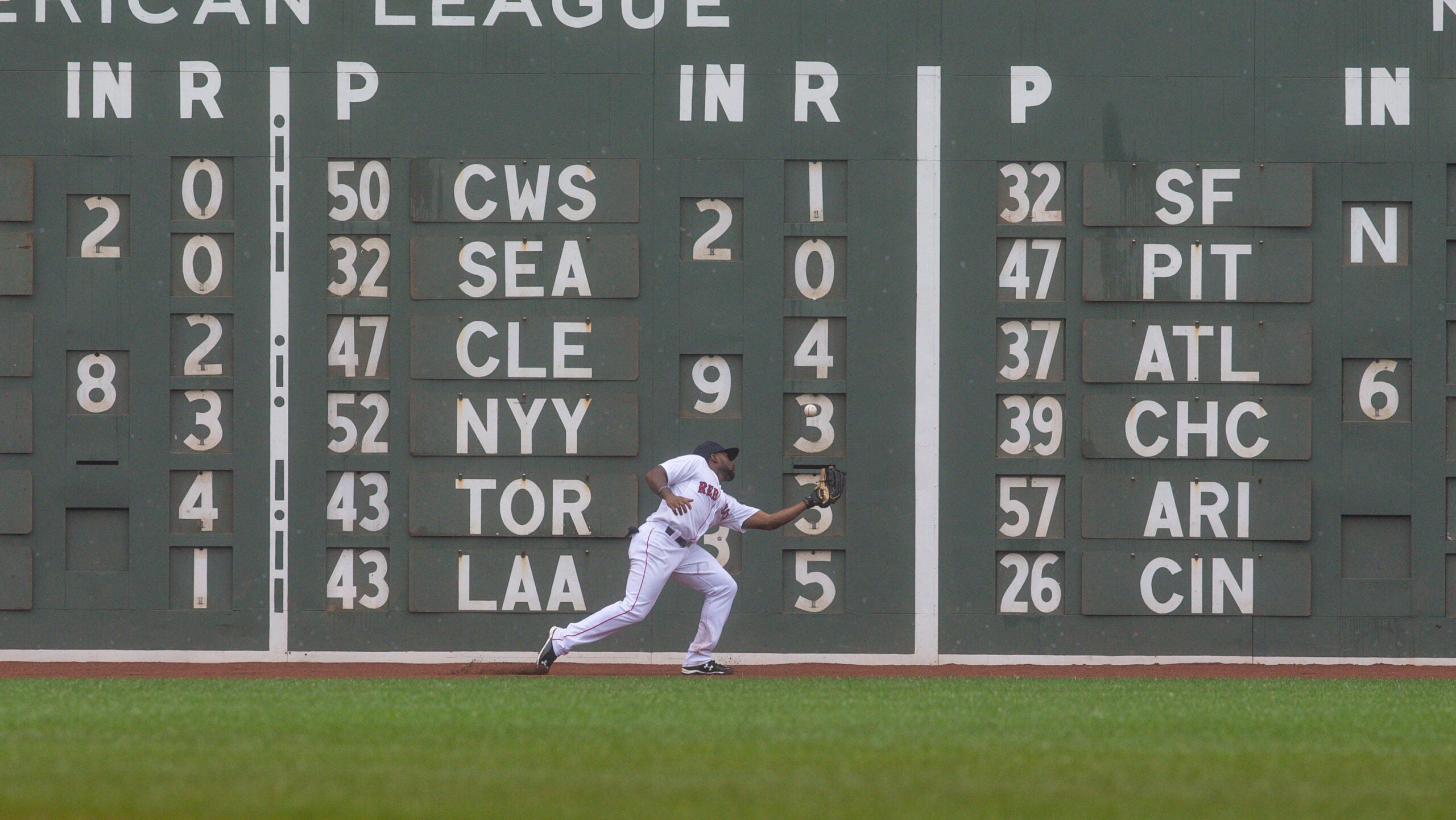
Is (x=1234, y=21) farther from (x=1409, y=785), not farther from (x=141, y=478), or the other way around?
(x=141, y=478)

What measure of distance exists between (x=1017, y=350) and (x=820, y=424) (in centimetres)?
133

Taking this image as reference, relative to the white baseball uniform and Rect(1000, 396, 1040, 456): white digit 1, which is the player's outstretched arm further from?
Rect(1000, 396, 1040, 456): white digit 1

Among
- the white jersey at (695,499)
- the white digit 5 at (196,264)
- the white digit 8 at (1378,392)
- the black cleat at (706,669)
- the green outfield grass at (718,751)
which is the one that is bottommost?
the black cleat at (706,669)

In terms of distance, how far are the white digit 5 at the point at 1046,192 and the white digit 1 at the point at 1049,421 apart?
3.75ft

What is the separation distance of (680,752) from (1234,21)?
6.78m

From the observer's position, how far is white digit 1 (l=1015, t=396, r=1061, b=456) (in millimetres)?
10406

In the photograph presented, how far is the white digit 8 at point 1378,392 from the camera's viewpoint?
10391mm

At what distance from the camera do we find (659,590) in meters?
9.80

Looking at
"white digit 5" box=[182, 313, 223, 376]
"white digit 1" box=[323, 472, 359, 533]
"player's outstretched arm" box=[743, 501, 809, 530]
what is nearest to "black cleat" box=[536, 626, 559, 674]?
A: "player's outstretched arm" box=[743, 501, 809, 530]

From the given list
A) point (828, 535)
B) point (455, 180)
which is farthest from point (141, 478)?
point (828, 535)

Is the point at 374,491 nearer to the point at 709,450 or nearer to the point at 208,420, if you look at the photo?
the point at 208,420

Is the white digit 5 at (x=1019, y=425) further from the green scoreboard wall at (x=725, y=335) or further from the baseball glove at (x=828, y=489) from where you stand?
the baseball glove at (x=828, y=489)

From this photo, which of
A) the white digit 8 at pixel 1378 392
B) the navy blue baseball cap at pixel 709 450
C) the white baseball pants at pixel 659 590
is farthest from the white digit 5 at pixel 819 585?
the white digit 8 at pixel 1378 392

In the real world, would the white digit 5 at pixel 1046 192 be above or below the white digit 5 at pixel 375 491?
above
